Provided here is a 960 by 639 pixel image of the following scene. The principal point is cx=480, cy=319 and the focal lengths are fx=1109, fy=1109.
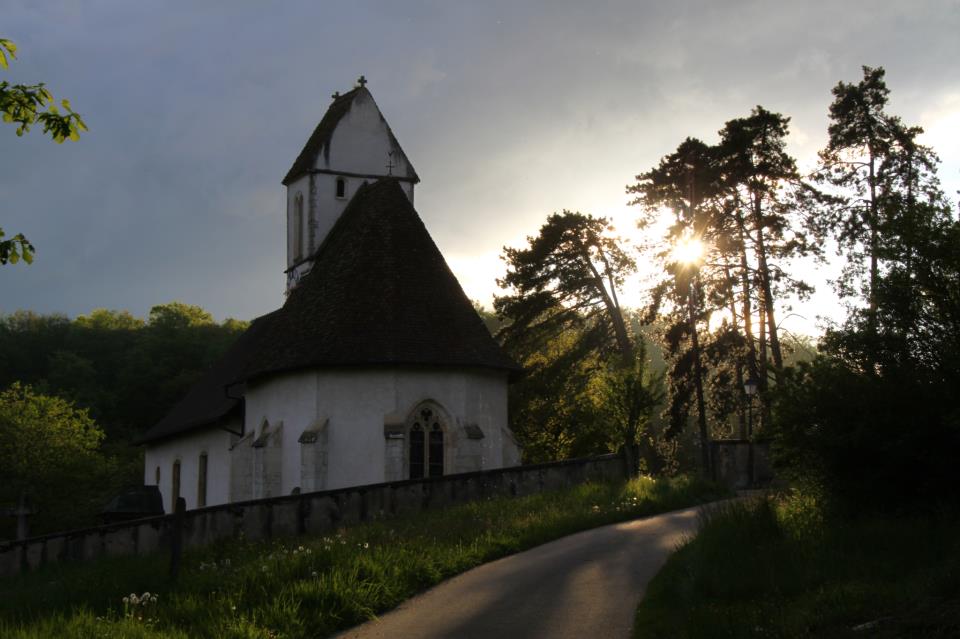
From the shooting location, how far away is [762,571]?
10.9m

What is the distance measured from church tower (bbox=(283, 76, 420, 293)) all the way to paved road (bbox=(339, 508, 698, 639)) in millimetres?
20583

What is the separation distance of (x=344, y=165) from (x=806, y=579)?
26.7m

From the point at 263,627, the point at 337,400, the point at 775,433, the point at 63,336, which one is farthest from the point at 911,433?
the point at 63,336

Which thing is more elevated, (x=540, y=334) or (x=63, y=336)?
(x=63, y=336)

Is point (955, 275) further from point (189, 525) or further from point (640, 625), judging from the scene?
point (189, 525)

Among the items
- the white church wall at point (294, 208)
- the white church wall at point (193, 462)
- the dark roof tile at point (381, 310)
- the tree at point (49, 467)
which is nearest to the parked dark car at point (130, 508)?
the white church wall at point (193, 462)

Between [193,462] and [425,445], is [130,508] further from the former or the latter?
[425,445]

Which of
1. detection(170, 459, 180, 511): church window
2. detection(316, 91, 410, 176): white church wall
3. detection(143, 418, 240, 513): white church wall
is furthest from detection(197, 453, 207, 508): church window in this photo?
detection(316, 91, 410, 176): white church wall

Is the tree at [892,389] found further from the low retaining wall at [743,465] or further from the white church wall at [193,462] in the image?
the white church wall at [193,462]

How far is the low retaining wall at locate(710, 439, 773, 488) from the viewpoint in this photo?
23828 mm

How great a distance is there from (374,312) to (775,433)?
1365 centimetres

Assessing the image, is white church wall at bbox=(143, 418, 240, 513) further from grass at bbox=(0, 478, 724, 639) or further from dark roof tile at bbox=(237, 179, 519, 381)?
grass at bbox=(0, 478, 724, 639)

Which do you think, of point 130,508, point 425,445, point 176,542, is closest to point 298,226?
point 130,508

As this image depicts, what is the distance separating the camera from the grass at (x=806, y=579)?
873 cm
